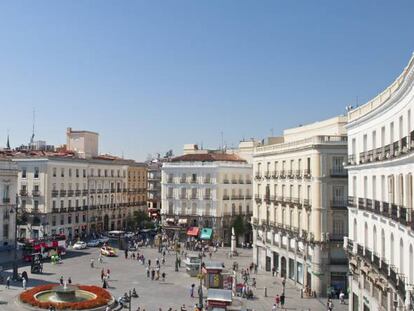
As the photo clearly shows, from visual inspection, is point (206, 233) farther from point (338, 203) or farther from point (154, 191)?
point (154, 191)

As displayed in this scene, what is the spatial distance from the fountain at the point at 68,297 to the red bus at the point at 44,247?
16514 millimetres

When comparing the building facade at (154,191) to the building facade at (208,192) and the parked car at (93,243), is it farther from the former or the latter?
the parked car at (93,243)

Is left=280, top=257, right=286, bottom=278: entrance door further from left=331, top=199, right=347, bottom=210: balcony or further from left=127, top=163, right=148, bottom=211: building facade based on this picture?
left=127, top=163, right=148, bottom=211: building facade

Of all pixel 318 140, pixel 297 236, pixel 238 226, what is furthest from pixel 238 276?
pixel 238 226

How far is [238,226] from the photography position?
239 feet

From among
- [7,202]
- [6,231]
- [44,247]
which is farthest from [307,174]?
[6,231]

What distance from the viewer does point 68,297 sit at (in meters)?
35.7

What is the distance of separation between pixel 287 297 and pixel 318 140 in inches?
512

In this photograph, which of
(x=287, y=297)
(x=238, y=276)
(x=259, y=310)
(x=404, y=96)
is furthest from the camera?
(x=238, y=276)

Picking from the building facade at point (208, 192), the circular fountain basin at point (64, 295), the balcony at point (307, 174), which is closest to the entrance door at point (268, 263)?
the balcony at point (307, 174)

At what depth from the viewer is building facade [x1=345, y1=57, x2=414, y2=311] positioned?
2248 centimetres

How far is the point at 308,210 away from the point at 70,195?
41.8m

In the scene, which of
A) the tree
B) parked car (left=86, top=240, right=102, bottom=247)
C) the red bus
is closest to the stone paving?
the red bus

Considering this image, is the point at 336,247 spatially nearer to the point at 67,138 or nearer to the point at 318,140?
the point at 318,140
